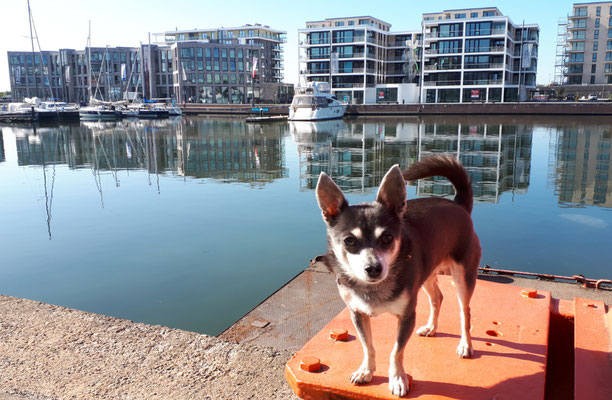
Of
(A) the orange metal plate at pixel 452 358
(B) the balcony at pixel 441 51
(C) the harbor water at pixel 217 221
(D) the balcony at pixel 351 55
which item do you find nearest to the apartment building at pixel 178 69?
(D) the balcony at pixel 351 55

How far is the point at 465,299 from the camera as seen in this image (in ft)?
12.2

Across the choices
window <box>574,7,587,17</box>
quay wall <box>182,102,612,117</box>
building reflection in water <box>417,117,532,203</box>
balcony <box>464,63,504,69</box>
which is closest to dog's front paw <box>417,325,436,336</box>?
building reflection in water <box>417,117,532,203</box>

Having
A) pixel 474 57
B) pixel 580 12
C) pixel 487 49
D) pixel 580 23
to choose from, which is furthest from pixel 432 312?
pixel 580 12

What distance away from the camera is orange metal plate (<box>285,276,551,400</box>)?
129 inches

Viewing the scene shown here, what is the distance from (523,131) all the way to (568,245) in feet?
139

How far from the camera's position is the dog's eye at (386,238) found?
2898 millimetres

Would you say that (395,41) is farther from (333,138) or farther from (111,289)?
(111,289)

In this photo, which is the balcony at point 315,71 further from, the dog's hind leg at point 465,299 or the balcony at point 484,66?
the dog's hind leg at point 465,299

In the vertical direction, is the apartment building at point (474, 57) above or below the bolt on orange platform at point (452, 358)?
above

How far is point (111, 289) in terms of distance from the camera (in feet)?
32.6

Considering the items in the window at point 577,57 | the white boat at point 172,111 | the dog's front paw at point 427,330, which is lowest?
the dog's front paw at point 427,330

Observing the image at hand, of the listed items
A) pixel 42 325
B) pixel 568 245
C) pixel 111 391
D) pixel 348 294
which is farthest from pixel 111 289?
pixel 568 245

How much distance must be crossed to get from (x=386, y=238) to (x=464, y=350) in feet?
4.52

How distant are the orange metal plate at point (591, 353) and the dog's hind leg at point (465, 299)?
0.73 meters
